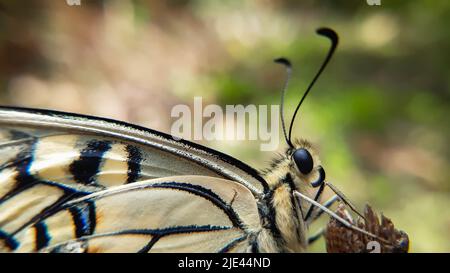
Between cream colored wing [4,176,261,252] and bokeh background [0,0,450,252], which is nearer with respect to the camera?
cream colored wing [4,176,261,252]

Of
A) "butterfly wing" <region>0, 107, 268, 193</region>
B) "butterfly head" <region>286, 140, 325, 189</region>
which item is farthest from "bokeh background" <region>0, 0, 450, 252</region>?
"butterfly wing" <region>0, 107, 268, 193</region>

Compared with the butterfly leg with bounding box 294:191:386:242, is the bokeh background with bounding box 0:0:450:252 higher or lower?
higher

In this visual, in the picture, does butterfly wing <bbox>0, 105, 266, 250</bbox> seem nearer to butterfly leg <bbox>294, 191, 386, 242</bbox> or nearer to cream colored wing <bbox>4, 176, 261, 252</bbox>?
cream colored wing <bbox>4, 176, 261, 252</bbox>
